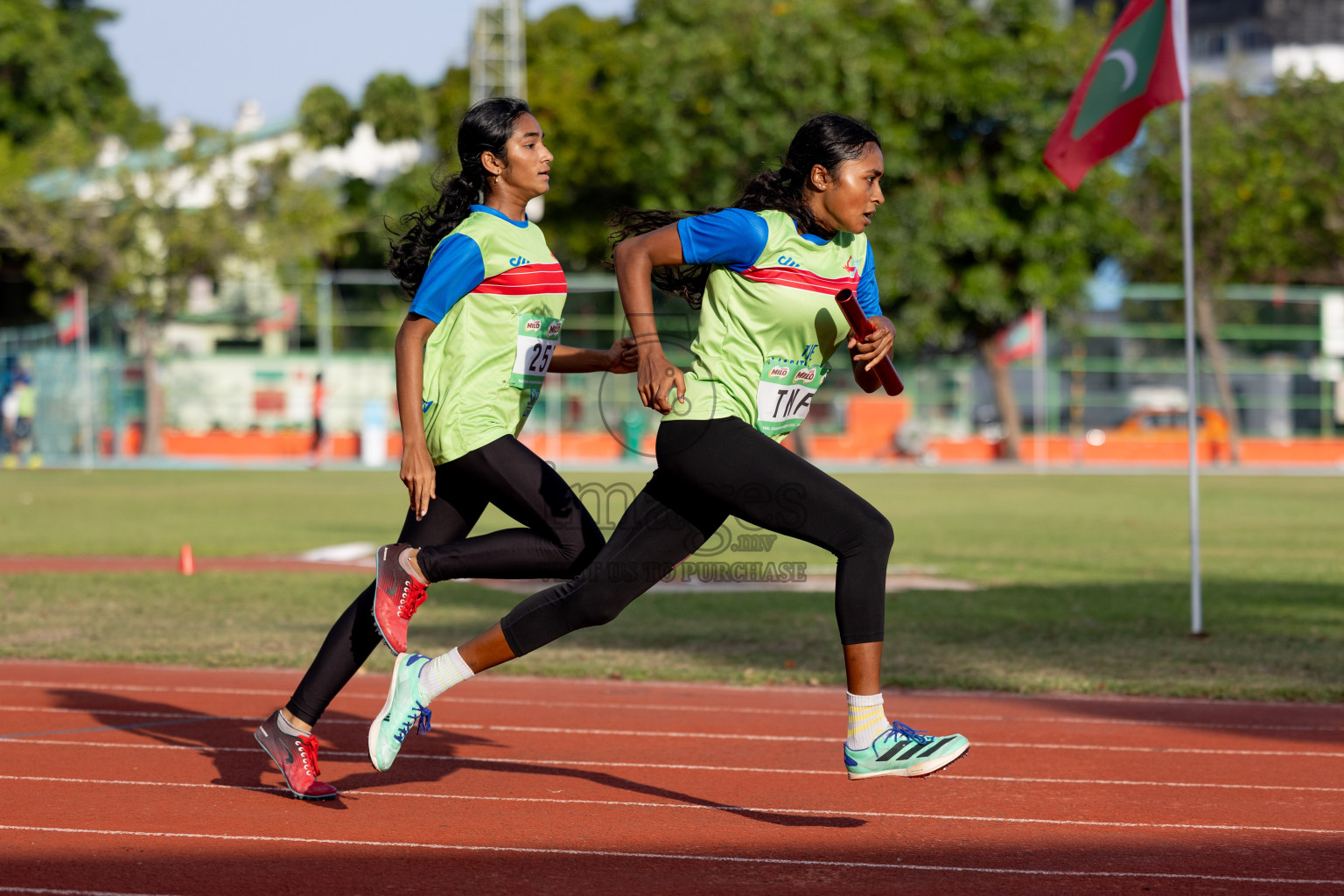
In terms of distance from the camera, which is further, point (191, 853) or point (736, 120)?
point (736, 120)

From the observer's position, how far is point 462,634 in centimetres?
931

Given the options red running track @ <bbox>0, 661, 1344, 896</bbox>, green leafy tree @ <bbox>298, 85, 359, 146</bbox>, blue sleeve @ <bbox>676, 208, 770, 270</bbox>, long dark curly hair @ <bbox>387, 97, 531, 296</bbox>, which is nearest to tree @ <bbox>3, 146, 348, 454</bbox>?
green leafy tree @ <bbox>298, 85, 359, 146</bbox>

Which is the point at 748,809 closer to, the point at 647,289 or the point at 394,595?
the point at 394,595

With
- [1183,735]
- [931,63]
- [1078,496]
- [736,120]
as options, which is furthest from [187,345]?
[1183,735]

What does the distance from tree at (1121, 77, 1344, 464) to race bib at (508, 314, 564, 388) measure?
39.1 meters

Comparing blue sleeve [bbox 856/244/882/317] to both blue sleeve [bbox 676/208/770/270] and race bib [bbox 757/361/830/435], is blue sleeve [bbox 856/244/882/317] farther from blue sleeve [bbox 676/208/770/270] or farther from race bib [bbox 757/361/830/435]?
blue sleeve [bbox 676/208/770/270]

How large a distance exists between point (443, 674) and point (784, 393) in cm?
139

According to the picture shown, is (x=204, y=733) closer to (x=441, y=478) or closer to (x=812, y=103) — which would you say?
(x=441, y=478)

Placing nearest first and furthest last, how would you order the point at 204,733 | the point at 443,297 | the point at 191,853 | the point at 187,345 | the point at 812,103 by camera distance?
the point at 191,853 → the point at 443,297 → the point at 204,733 → the point at 812,103 → the point at 187,345

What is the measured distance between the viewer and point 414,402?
14.9ft

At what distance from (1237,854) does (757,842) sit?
141cm

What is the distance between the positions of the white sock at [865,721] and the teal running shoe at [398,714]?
134 centimetres

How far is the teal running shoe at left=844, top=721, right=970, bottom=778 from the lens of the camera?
4250 millimetres

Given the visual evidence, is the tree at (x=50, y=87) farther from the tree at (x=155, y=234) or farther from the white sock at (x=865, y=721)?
the white sock at (x=865, y=721)
